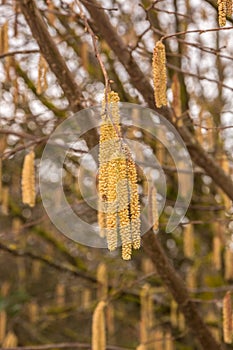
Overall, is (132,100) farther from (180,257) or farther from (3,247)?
(180,257)

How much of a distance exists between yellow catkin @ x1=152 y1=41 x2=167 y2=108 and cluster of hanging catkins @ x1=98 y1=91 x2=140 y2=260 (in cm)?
33

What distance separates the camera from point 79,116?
228cm

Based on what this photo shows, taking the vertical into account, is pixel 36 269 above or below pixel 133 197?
above

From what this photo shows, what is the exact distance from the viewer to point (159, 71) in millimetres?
1509

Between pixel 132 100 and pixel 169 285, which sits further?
pixel 132 100

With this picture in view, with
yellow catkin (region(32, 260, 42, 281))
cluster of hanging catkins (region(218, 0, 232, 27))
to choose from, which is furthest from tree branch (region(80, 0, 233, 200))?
yellow catkin (region(32, 260, 42, 281))

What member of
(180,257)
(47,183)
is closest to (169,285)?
(47,183)

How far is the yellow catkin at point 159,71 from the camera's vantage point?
4.85ft

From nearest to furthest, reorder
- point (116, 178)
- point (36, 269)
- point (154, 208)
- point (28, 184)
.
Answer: point (116, 178) → point (154, 208) → point (28, 184) → point (36, 269)

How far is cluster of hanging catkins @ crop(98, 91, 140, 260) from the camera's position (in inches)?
44.9

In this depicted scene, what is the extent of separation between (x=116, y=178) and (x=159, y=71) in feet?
1.59

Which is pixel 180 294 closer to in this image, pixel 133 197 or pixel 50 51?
pixel 50 51

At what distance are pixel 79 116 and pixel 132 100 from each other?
1.42m

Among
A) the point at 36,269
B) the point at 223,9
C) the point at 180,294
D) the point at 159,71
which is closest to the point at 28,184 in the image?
the point at 159,71
